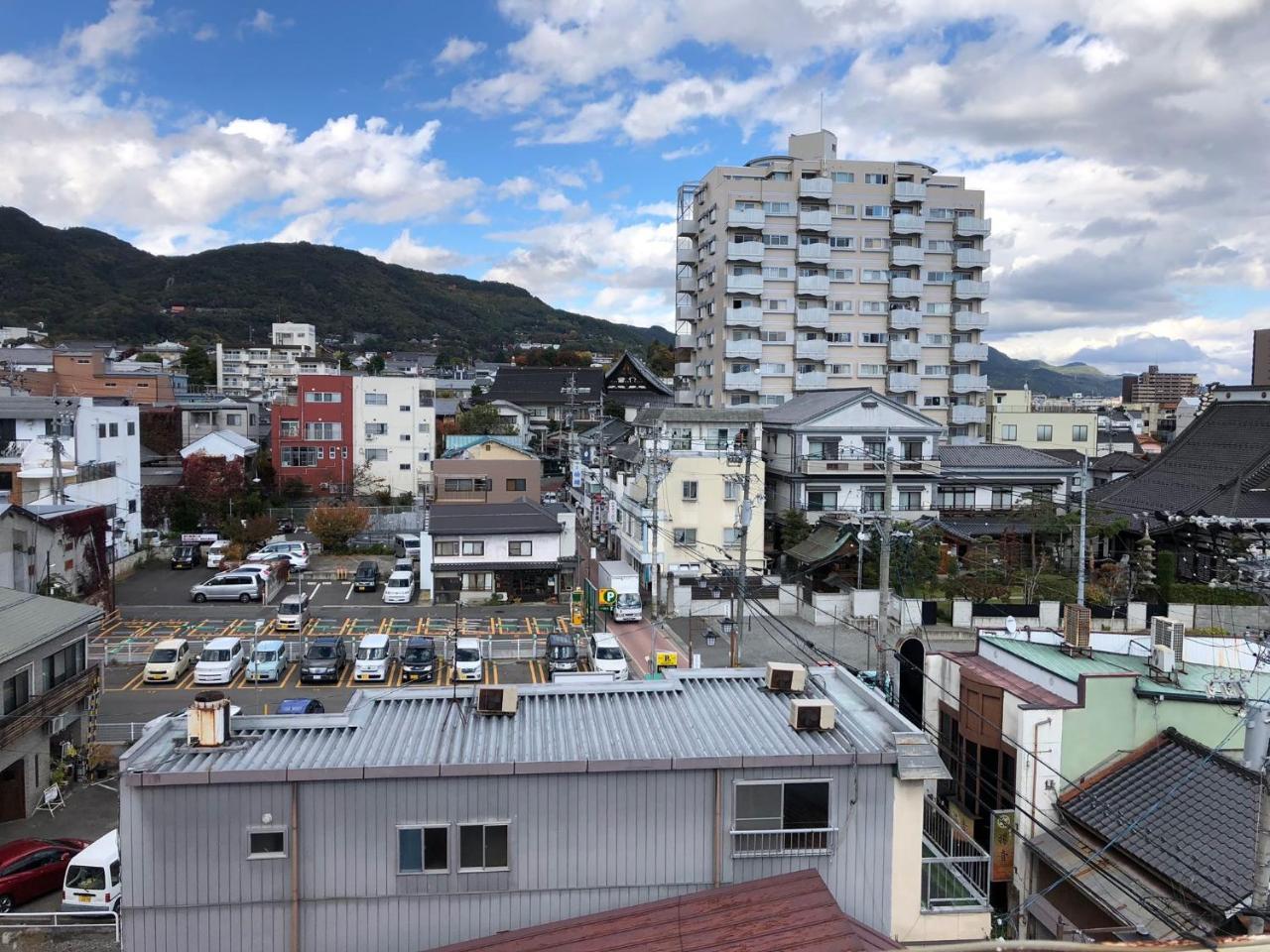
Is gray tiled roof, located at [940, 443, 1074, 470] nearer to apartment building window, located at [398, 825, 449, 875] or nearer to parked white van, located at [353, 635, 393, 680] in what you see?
parked white van, located at [353, 635, 393, 680]

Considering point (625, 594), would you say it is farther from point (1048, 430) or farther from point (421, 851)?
point (1048, 430)

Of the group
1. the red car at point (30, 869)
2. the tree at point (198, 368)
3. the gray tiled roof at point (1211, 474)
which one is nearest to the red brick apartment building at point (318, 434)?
the red car at point (30, 869)

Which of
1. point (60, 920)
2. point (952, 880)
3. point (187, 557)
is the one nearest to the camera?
point (952, 880)

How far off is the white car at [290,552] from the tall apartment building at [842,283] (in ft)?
76.4

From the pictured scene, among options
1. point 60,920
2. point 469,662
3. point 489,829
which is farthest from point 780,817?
point 469,662

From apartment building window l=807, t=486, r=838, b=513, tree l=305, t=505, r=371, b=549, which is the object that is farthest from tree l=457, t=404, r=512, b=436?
apartment building window l=807, t=486, r=838, b=513

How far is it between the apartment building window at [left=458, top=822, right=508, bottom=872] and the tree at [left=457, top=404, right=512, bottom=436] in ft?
159

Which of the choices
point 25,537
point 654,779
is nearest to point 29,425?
point 25,537

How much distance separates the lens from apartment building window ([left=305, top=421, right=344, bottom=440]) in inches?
1821

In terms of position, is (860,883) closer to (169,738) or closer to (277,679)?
(169,738)

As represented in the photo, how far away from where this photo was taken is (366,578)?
106 ft

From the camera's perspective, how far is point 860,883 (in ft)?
25.5

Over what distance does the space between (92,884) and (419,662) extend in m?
11.3

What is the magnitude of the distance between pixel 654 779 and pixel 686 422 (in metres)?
30.4
